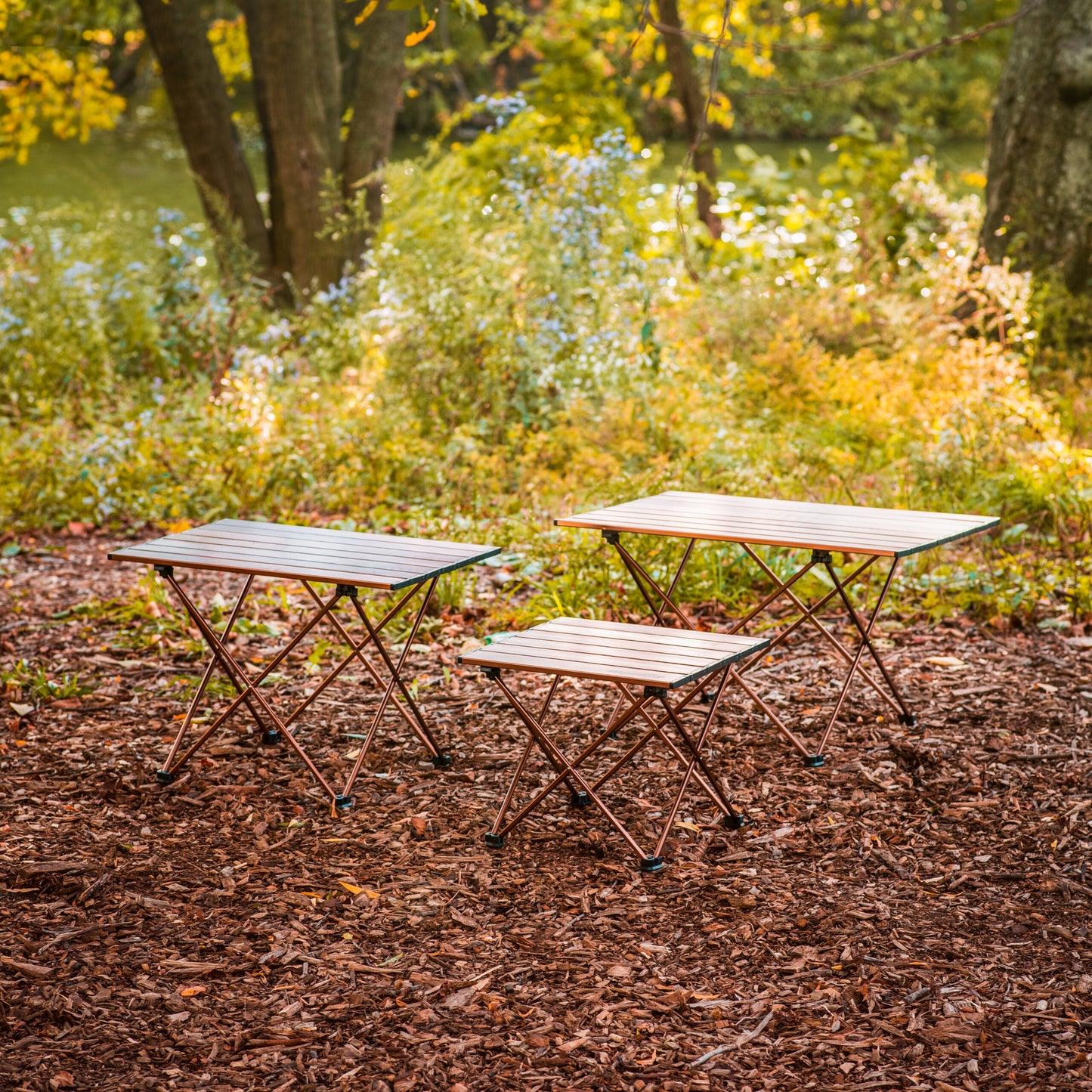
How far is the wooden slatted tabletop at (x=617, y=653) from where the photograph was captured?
9.80ft

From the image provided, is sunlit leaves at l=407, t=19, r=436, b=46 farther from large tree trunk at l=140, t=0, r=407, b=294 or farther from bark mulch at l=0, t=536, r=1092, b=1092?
large tree trunk at l=140, t=0, r=407, b=294

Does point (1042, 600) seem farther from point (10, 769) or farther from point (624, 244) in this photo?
point (10, 769)

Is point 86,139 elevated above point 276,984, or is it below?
above

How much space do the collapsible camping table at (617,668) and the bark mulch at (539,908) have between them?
101 mm

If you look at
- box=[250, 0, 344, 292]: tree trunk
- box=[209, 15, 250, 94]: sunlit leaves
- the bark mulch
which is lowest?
the bark mulch

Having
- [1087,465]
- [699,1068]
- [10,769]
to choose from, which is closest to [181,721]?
[10,769]

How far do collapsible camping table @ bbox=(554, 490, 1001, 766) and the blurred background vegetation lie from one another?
86cm

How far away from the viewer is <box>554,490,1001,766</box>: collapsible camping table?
3680 millimetres

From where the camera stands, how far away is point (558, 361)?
7016 millimetres

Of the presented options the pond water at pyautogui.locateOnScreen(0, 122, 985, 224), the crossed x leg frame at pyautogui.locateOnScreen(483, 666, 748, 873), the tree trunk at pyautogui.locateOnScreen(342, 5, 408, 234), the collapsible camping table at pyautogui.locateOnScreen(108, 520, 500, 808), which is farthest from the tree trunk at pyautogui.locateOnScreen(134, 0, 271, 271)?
the pond water at pyautogui.locateOnScreen(0, 122, 985, 224)

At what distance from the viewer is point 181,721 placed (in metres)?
4.14

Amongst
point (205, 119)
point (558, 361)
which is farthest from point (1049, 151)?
point (205, 119)

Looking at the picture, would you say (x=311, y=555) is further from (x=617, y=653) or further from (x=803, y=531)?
(x=803, y=531)

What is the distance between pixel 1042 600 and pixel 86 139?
9.83 m
